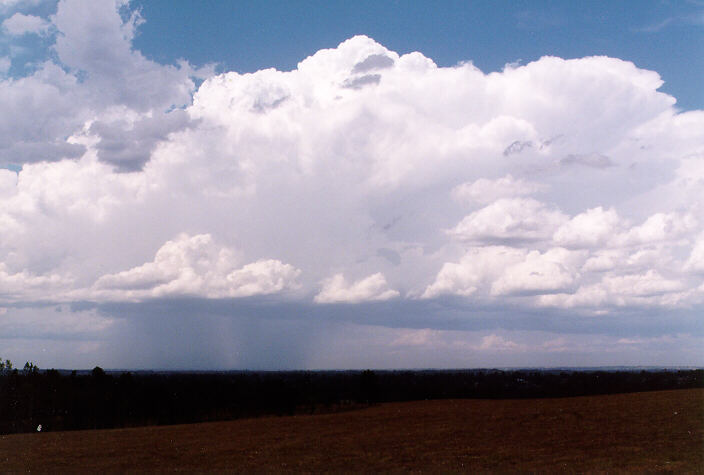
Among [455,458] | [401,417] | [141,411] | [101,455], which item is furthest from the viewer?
[141,411]

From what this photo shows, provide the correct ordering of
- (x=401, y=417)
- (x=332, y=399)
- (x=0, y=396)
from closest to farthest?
(x=401, y=417) → (x=0, y=396) → (x=332, y=399)

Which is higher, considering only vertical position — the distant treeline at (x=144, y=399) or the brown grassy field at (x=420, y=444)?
the brown grassy field at (x=420, y=444)

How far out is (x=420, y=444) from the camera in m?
44.4

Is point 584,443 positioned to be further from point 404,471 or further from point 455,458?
point 404,471

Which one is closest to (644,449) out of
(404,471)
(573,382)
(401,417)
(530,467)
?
(530,467)

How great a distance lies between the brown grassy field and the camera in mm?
35906

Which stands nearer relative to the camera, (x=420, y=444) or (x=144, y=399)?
(x=420, y=444)

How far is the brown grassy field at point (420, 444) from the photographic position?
118ft

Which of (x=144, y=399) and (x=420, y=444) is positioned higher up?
(x=420, y=444)

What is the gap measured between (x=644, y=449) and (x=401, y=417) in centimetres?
2916

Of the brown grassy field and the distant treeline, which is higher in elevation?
the brown grassy field

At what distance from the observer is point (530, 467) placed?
34125 mm

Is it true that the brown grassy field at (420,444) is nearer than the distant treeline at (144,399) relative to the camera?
Yes

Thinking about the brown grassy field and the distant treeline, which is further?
the distant treeline
